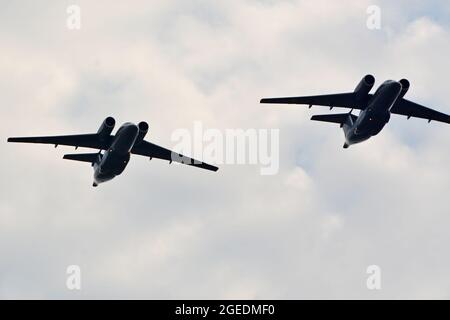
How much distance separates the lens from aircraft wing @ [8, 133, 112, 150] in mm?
74250

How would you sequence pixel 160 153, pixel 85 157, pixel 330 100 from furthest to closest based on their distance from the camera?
pixel 160 153 → pixel 85 157 → pixel 330 100

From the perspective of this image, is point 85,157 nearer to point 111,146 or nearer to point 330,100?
point 111,146

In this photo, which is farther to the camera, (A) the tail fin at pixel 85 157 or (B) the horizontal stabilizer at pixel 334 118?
(A) the tail fin at pixel 85 157

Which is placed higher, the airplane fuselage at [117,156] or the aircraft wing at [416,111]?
the aircraft wing at [416,111]

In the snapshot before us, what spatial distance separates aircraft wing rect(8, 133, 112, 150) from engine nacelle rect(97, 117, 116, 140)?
2.33ft

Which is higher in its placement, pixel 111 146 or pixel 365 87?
pixel 365 87

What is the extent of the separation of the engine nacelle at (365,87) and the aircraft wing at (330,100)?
1.94ft

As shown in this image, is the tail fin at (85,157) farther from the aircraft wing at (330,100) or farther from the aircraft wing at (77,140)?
the aircraft wing at (330,100)

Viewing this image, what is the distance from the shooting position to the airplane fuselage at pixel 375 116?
67.1 meters

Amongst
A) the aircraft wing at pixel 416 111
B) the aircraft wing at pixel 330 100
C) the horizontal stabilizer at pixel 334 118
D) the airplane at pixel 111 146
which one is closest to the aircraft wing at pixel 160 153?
the airplane at pixel 111 146

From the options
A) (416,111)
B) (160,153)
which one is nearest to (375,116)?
(416,111)

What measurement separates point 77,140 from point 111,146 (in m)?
7.18

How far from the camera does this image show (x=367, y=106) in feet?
236
